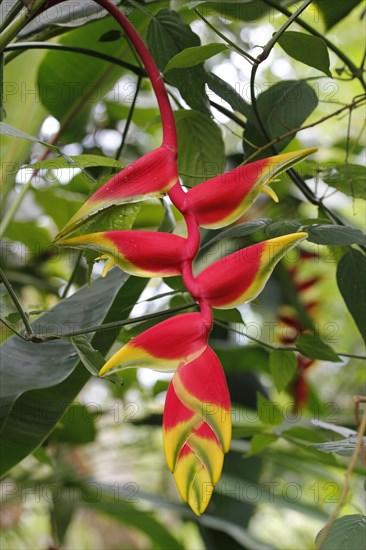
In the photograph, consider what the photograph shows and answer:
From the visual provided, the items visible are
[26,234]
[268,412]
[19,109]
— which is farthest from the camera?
[26,234]

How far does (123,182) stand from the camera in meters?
0.27

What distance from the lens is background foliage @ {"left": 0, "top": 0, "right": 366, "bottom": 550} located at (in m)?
0.37

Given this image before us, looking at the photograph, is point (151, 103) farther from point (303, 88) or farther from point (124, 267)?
point (124, 267)

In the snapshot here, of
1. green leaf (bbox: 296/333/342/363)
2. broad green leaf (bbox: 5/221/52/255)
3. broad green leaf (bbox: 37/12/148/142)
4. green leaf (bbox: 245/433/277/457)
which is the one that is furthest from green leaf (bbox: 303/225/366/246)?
broad green leaf (bbox: 5/221/52/255)

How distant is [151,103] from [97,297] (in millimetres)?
688

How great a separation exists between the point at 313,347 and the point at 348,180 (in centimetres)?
10

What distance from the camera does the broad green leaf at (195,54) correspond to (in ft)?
1.10

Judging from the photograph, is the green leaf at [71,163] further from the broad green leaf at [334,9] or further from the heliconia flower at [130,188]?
the broad green leaf at [334,9]

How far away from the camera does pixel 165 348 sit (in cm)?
24

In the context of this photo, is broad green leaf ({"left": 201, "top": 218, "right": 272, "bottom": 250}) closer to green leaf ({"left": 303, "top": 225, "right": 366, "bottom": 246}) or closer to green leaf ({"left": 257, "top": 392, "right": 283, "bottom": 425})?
green leaf ({"left": 303, "top": 225, "right": 366, "bottom": 246})

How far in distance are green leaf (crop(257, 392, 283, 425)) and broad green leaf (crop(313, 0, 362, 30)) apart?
274 millimetres

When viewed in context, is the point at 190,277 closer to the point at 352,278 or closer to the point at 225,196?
the point at 225,196

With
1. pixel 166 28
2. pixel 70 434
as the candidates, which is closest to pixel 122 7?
pixel 166 28

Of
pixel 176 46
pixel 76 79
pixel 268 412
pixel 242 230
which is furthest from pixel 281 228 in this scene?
pixel 76 79
